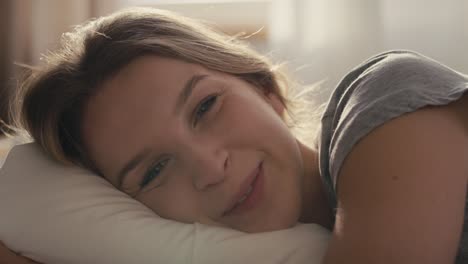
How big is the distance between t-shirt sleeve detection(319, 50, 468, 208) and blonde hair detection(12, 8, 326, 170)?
24 centimetres

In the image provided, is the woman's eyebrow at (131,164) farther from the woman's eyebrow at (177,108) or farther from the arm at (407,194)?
the arm at (407,194)

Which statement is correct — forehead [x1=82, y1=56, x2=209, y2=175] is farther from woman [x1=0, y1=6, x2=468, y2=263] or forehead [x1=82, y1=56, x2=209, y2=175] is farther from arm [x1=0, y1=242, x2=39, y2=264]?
Result: arm [x1=0, y1=242, x2=39, y2=264]

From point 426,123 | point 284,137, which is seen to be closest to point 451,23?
point 284,137

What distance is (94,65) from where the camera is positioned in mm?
957

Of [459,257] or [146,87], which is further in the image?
[146,87]

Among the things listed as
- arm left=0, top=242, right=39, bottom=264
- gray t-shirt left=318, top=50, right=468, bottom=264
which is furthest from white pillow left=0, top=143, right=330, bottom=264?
gray t-shirt left=318, top=50, right=468, bottom=264

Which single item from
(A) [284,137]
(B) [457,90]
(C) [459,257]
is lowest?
(C) [459,257]

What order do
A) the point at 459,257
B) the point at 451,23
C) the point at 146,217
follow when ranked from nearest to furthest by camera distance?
the point at 459,257 → the point at 146,217 → the point at 451,23

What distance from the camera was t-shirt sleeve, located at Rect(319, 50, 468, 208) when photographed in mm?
717

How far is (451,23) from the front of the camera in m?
1.81

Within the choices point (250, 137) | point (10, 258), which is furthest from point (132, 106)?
point (10, 258)

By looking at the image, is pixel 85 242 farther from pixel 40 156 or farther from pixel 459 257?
pixel 459 257

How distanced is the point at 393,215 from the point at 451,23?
132 cm

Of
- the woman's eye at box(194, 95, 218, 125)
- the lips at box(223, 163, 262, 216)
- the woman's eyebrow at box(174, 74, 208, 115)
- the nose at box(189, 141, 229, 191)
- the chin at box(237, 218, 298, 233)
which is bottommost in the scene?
the chin at box(237, 218, 298, 233)
